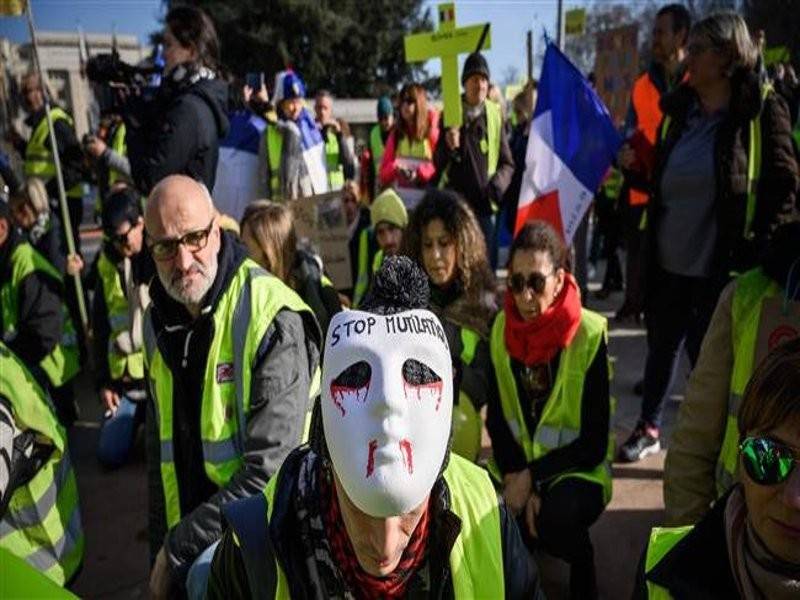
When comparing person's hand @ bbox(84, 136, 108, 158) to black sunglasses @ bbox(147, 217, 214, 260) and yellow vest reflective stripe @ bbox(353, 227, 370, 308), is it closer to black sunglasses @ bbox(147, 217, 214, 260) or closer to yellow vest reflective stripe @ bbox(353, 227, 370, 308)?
yellow vest reflective stripe @ bbox(353, 227, 370, 308)

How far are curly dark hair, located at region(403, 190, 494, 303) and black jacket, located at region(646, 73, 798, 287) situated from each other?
3.35 ft

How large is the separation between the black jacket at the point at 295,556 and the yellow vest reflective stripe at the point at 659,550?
8.9 inches

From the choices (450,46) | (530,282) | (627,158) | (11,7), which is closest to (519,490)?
(530,282)

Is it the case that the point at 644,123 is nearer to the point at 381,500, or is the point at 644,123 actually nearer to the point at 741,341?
the point at 741,341

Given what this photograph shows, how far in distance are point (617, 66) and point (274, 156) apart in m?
4.05

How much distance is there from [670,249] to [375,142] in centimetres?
448

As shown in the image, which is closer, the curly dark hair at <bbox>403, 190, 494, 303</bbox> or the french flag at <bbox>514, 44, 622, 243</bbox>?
the curly dark hair at <bbox>403, 190, 494, 303</bbox>

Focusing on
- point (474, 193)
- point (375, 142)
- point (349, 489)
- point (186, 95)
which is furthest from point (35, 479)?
point (375, 142)

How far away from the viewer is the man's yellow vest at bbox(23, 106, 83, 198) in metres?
6.37

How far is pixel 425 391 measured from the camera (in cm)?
121

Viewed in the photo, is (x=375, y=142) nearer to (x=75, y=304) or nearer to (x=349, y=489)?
(x=75, y=304)

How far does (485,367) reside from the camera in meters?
3.08

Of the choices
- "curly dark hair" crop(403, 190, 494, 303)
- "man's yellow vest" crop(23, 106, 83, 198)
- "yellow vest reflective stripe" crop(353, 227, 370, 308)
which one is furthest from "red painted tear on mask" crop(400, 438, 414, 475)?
"man's yellow vest" crop(23, 106, 83, 198)

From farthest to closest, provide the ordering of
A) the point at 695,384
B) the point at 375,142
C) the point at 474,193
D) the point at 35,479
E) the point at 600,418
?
the point at 375,142, the point at 474,193, the point at 600,418, the point at 35,479, the point at 695,384
